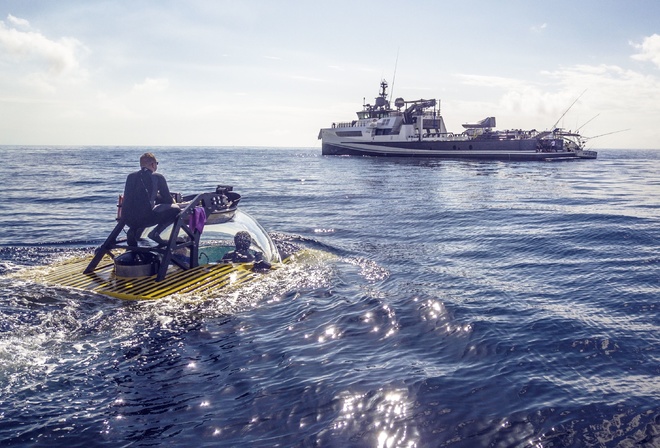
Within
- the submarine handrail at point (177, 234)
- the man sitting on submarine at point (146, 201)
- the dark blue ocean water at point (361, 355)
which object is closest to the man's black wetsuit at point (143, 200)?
the man sitting on submarine at point (146, 201)

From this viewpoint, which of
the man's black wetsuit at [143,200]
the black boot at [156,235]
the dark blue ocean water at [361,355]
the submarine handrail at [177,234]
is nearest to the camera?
the dark blue ocean water at [361,355]

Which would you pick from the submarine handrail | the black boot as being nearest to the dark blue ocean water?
the submarine handrail

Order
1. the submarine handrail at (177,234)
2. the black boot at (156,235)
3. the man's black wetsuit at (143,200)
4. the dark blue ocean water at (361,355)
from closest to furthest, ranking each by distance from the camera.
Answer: the dark blue ocean water at (361,355) → the man's black wetsuit at (143,200) → the submarine handrail at (177,234) → the black boot at (156,235)

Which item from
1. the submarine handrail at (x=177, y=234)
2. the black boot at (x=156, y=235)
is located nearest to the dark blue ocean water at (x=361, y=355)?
the submarine handrail at (x=177, y=234)

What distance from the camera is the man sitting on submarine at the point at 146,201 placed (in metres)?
8.71

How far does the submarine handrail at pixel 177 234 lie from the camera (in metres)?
9.00

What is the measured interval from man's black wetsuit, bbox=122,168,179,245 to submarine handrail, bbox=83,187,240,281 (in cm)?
24

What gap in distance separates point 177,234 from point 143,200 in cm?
83

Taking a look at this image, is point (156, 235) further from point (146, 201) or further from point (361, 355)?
point (361, 355)

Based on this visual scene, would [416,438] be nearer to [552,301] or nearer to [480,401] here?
[480,401]

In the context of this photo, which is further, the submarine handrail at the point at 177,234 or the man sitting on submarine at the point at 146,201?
the submarine handrail at the point at 177,234

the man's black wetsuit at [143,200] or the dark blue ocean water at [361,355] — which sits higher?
the man's black wetsuit at [143,200]

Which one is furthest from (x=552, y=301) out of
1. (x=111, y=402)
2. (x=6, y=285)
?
(x=6, y=285)

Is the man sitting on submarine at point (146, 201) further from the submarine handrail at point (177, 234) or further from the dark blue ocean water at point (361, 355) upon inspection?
the dark blue ocean water at point (361, 355)
